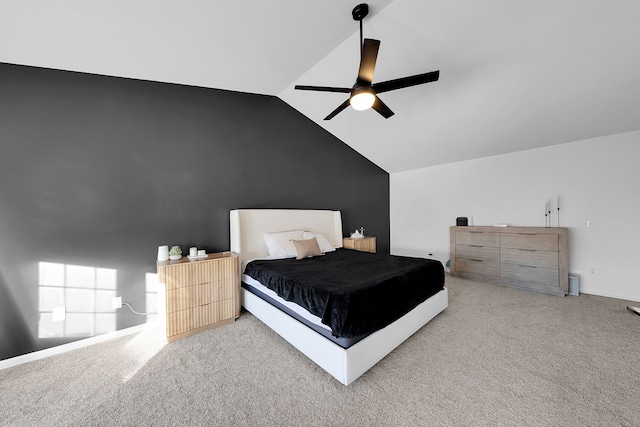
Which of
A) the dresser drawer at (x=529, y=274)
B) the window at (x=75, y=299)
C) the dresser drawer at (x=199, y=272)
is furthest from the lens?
the dresser drawer at (x=529, y=274)

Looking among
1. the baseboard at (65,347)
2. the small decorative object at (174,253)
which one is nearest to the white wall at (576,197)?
the small decorative object at (174,253)

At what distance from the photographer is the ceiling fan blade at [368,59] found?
5.66 feet

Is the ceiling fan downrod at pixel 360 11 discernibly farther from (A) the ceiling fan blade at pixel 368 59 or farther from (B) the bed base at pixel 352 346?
(B) the bed base at pixel 352 346

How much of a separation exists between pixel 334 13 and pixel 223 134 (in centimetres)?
201

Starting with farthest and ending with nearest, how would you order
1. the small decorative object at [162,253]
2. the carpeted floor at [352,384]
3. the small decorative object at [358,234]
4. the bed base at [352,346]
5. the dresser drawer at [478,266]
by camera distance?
1. the small decorative object at [358,234]
2. the dresser drawer at [478,266]
3. the small decorative object at [162,253]
4. the bed base at [352,346]
5. the carpeted floor at [352,384]

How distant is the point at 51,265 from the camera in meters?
2.12

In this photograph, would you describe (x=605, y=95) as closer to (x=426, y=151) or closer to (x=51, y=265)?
(x=426, y=151)

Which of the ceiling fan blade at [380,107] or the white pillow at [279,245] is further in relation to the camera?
the white pillow at [279,245]

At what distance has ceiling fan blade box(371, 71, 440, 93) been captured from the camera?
188 cm

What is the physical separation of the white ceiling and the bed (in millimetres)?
1894

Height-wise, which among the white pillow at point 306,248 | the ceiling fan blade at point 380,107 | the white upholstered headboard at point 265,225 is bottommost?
the white pillow at point 306,248

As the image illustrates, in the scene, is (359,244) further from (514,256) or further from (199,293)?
(199,293)

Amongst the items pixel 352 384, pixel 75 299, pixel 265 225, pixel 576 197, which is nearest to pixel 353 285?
pixel 352 384

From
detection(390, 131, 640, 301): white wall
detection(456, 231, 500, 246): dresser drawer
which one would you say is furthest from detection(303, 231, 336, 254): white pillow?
detection(390, 131, 640, 301): white wall
